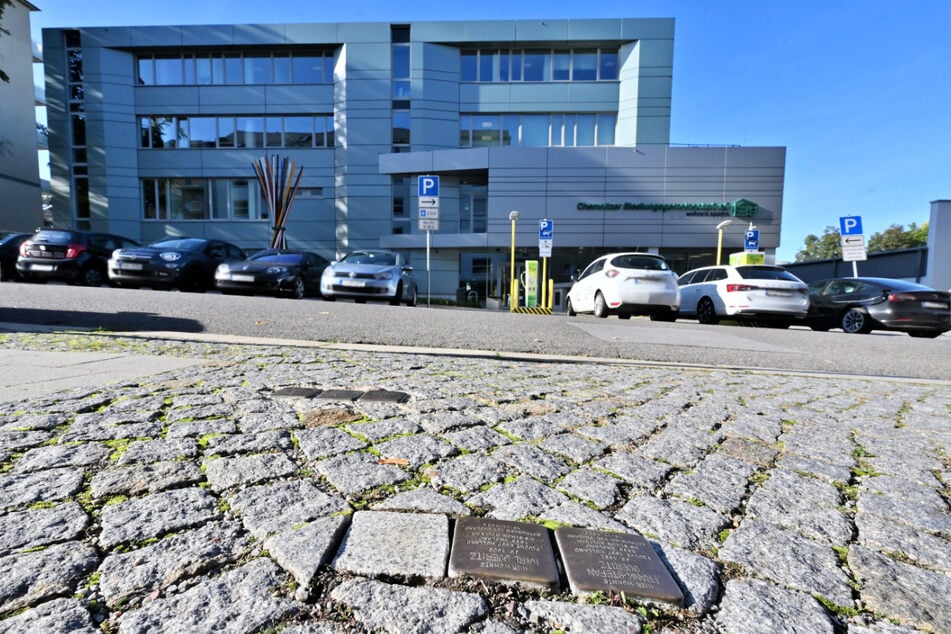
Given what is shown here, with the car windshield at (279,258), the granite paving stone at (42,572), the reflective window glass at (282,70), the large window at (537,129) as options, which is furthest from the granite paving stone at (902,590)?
the reflective window glass at (282,70)

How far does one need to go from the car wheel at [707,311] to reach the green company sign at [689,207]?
50.1ft

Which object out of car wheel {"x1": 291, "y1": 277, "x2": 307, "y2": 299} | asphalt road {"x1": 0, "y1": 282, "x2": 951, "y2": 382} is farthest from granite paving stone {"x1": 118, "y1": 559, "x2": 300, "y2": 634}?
car wheel {"x1": 291, "y1": 277, "x2": 307, "y2": 299}

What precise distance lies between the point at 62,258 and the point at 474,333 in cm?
1156

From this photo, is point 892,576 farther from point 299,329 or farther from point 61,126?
point 61,126

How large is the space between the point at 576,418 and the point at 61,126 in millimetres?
39453

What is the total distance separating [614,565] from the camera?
1.42 m

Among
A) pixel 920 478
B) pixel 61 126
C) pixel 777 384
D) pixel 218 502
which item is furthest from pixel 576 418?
pixel 61 126

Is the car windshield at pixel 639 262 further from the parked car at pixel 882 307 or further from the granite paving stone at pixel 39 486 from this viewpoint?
the granite paving stone at pixel 39 486

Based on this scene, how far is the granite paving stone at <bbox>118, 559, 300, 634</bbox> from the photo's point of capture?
44.3 inches

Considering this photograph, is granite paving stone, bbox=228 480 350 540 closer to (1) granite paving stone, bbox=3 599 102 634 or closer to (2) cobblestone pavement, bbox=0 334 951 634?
(2) cobblestone pavement, bbox=0 334 951 634

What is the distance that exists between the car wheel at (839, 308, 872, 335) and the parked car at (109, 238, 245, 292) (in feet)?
52.6

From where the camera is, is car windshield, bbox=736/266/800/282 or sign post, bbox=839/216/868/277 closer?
car windshield, bbox=736/266/800/282

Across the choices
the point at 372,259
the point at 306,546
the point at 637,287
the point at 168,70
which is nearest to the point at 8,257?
the point at 372,259

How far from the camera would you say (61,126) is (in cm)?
2970
